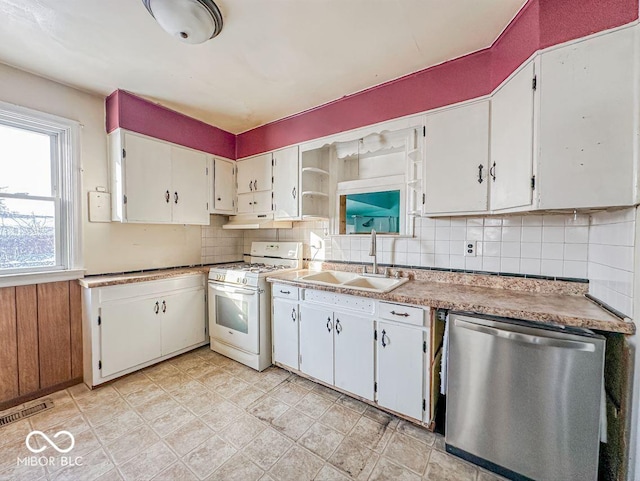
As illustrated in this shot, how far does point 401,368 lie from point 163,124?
10.0 ft

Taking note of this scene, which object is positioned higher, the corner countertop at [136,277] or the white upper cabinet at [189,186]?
the white upper cabinet at [189,186]

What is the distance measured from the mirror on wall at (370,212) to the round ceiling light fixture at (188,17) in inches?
66.5

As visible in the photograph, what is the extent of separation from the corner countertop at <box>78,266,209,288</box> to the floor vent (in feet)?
2.98

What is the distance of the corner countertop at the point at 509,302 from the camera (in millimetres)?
1263

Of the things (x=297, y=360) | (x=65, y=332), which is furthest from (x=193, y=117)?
(x=297, y=360)

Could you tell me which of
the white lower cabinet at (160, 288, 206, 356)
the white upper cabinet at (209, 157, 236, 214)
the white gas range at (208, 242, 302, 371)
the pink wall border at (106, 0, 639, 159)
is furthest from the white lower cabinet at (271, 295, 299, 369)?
the pink wall border at (106, 0, 639, 159)

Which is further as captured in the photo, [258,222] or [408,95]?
[258,222]

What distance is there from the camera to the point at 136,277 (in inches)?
93.9

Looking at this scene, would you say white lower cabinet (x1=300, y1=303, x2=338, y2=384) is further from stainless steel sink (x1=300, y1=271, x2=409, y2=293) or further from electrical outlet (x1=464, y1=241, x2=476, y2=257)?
electrical outlet (x1=464, y1=241, x2=476, y2=257)

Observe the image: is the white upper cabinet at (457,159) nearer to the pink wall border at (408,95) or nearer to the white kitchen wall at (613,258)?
the pink wall border at (408,95)

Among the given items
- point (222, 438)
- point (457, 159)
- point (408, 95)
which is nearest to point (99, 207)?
point (222, 438)

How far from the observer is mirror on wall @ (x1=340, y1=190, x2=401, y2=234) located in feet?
7.90

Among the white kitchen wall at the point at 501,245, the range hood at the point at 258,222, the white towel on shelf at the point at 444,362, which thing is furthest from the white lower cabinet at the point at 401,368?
the range hood at the point at 258,222

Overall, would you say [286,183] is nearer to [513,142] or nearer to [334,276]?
[334,276]
